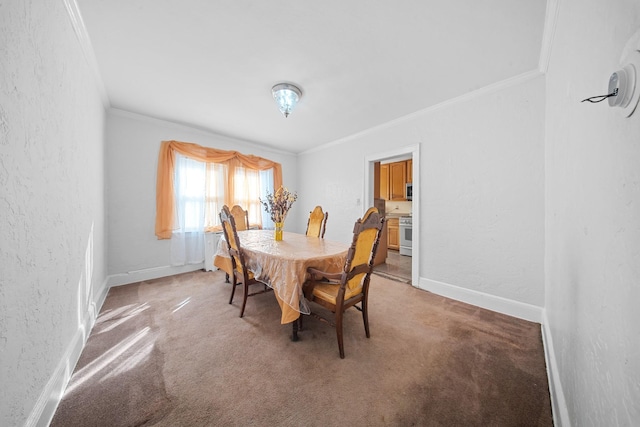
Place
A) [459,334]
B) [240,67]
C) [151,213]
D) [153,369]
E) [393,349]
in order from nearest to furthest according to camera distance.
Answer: [153,369] → [393,349] → [459,334] → [240,67] → [151,213]

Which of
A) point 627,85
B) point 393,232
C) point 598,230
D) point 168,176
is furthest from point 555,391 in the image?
point 168,176

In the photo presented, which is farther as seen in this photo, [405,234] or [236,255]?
[405,234]

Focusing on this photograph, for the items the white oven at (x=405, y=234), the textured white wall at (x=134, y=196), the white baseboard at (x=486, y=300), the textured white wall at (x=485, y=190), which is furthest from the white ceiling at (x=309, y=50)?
the white oven at (x=405, y=234)

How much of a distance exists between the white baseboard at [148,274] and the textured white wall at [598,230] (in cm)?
448

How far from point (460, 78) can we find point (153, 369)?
3848 mm

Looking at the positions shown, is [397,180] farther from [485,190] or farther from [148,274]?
[148,274]

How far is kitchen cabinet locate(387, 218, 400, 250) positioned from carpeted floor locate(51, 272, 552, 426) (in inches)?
128

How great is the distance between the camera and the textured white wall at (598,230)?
22.0 inches

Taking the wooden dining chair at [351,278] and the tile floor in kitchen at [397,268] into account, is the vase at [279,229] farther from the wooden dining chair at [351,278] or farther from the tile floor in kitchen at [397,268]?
the tile floor in kitchen at [397,268]

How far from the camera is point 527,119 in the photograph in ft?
7.37

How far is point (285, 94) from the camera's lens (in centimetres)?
248

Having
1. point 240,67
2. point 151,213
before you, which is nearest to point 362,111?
point 240,67

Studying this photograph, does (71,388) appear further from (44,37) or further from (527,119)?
(527,119)

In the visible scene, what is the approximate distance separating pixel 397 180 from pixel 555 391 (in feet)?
16.2
